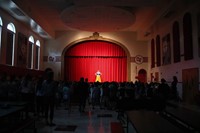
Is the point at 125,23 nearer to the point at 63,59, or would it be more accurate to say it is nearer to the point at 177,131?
the point at 63,59

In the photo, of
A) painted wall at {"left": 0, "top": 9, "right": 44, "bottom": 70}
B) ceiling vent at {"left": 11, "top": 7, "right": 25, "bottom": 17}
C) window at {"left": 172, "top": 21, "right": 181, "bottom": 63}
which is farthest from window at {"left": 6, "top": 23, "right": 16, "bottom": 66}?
window at {"left": 172, "top": 21, "right": 181, "bottom": 63}

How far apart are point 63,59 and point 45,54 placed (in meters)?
1.76

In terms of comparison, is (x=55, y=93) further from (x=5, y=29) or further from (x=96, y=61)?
(x=96, y=61)

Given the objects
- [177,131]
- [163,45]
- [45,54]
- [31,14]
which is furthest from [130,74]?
[177,131]

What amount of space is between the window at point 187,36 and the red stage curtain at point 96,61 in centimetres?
1038

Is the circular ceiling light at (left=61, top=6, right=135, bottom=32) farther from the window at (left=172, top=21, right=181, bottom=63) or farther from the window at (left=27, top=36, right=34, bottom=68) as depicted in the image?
the window at (left=27, top=36, right=34, bottom=68)

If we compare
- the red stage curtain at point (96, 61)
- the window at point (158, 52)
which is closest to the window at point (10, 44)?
the red stage curtain at point (96, 61)

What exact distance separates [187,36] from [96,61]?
39.7 feet

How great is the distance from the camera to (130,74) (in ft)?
72.8

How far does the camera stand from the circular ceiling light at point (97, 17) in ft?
44.3

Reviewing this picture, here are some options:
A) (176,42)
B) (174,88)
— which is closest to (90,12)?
(176,42)

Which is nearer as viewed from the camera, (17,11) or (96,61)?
(17,11)

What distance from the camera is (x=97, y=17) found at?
15.0 meters

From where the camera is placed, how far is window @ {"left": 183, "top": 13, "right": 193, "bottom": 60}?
12695 mm
